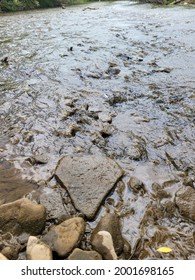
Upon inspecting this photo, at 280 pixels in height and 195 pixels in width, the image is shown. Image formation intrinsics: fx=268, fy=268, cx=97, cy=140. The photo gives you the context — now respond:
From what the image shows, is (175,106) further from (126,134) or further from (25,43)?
(25,43)

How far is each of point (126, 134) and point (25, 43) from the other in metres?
7.74

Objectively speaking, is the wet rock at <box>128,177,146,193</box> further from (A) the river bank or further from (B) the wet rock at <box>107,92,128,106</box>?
(A) the river bank

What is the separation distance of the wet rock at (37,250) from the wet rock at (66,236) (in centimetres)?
9

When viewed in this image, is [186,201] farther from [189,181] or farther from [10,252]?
[10,252]

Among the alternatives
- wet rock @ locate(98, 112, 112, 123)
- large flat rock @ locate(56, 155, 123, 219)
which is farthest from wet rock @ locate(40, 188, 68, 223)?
wet rock @ locate(98, 112, 112, 123)

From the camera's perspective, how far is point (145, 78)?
639 centimetres

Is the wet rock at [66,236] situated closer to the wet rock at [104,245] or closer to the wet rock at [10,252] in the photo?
the wet rock at [104,245]

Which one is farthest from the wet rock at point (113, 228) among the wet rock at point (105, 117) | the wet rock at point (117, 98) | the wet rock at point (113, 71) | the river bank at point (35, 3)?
the river bank at point (35, 3)

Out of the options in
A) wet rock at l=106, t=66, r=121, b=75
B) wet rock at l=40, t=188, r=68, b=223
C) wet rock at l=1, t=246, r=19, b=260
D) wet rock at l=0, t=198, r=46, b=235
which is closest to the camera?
wet rock at l=1, t=246, r=19, b=260

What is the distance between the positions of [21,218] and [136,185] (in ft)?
4.53

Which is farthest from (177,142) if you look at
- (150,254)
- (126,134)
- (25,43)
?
(25,43)

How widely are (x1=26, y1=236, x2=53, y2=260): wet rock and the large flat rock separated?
59cm

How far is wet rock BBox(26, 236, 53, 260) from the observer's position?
7.51 ft

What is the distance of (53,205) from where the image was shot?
9.79ft
